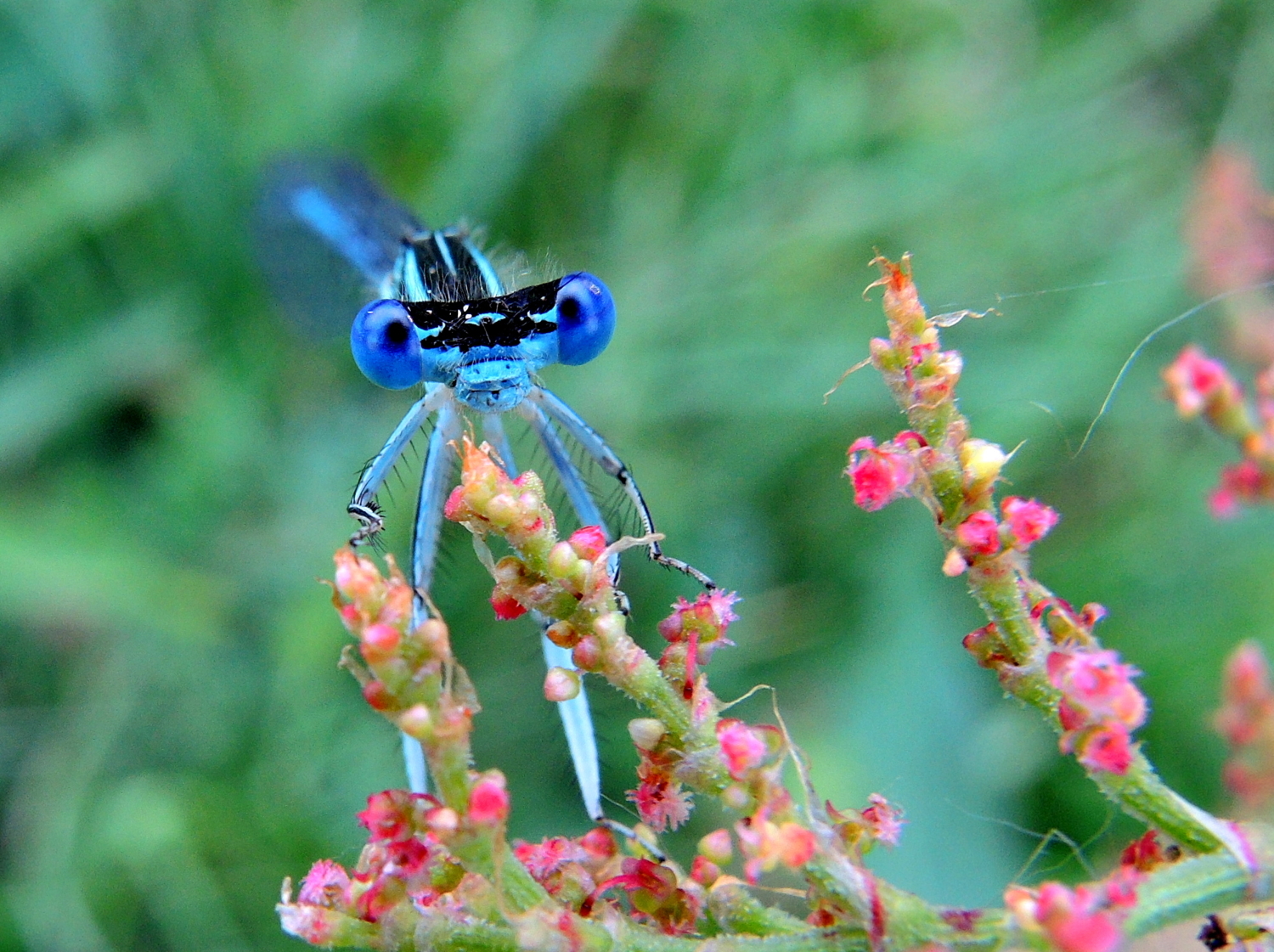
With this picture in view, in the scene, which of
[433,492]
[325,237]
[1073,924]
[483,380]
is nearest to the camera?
[1073,924]

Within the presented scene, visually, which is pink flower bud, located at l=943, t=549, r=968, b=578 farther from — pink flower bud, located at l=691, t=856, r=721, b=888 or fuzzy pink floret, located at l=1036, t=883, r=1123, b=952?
pink flower bud, located at l=691, t=856, r=721, b=888

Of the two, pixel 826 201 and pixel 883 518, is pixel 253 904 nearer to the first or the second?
pixel 883 518

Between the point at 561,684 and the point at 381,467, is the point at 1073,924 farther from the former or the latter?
the point at 381,467

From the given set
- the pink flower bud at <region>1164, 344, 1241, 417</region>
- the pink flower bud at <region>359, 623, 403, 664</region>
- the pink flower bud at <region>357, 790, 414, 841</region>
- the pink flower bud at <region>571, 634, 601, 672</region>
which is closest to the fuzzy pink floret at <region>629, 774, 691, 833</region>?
the pink flower bud at <region>571, 634, 601, 672</region>

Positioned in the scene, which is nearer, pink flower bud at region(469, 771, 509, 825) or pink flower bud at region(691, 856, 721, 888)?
pink flower bud at region(469, 771, 509, 825)

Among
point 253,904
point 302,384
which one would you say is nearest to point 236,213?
point 302,384

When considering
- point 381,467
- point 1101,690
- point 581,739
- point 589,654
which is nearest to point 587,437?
point 381,467
